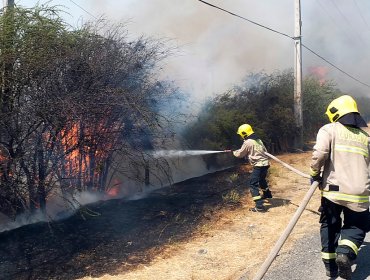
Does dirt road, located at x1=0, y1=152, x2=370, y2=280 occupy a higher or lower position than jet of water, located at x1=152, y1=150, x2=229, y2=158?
lower

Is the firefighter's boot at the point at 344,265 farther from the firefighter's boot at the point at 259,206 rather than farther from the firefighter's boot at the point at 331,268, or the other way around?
the firefighter's boot at the point at 259,206

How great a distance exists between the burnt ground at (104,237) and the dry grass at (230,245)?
0.57ft

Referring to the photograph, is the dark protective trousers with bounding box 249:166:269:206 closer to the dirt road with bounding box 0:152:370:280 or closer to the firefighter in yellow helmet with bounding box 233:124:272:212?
the firefighter in yellow helmet with bounding box 233:124:272:212

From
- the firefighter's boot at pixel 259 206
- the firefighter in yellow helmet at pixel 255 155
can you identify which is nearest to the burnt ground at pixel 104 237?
the firefighter's boot at pixel 259 206

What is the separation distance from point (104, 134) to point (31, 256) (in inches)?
82.9

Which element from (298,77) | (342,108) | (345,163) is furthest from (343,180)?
(298,77)

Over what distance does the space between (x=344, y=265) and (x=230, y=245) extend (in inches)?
73.8

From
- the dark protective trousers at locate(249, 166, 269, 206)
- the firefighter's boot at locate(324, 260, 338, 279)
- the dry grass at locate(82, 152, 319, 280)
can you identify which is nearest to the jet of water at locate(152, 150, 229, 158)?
the dry grass at locate(82, 152, 319, 280)

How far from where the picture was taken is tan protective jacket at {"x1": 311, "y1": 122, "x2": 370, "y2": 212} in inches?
144

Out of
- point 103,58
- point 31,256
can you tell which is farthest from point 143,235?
point 103,58

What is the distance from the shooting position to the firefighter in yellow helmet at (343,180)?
12.0ft

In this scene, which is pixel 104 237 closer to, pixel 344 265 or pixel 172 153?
pixel 344 265

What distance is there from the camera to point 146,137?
6691 millimetres

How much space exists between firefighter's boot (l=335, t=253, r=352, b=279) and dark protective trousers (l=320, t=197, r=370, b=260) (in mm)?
68
